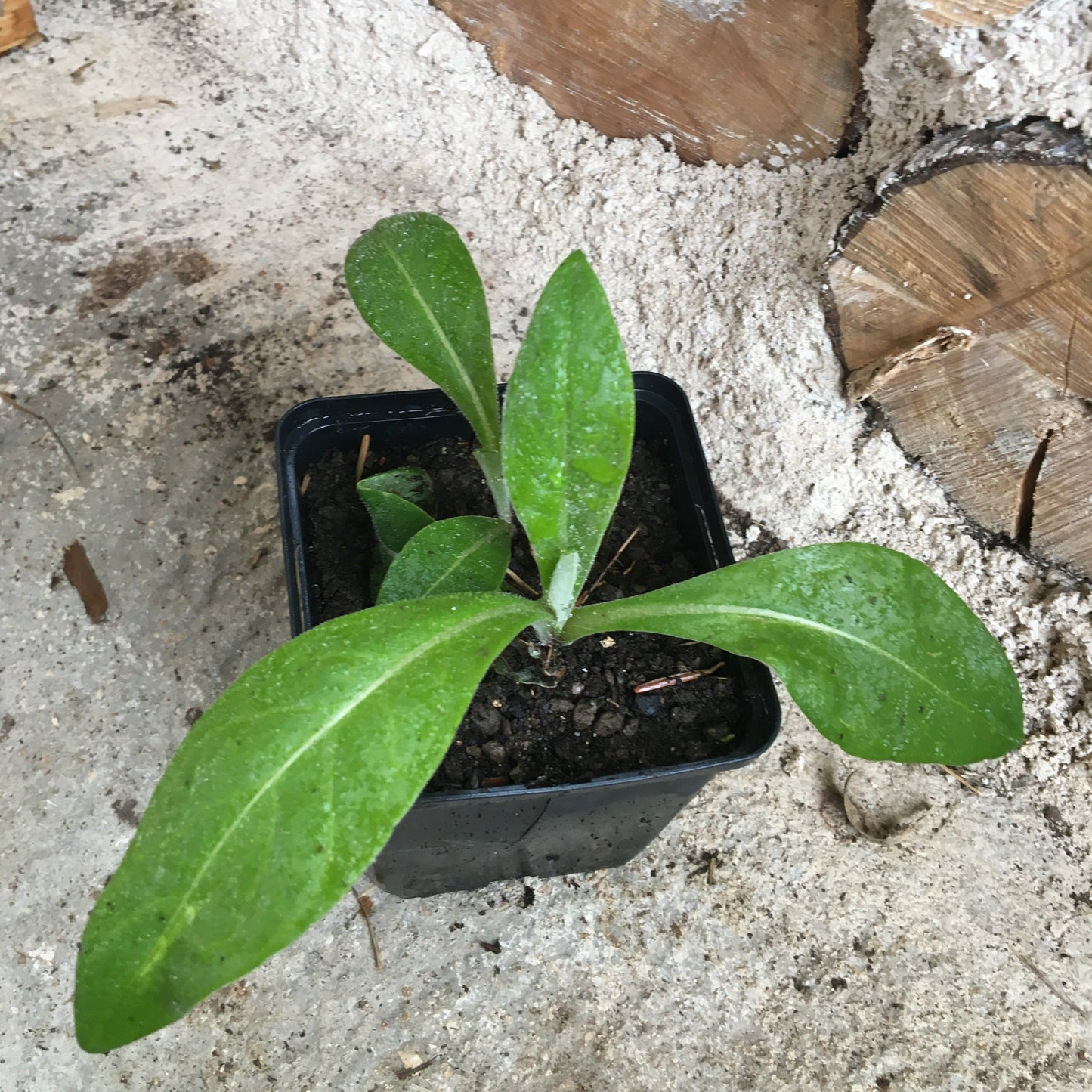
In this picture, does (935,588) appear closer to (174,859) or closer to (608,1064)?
(174,859)

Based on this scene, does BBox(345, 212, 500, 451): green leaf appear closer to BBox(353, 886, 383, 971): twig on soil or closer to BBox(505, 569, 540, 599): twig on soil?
BBox(505, 569, 540, 599): twig on soil

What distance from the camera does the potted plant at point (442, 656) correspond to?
53cm

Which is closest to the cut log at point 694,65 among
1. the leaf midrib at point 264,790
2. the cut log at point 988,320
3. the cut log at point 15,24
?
the cut log at point 988,320

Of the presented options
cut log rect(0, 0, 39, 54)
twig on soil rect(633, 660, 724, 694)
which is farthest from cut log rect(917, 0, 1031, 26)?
cut log rect(0, 0, 39, 54)

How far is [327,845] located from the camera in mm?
542

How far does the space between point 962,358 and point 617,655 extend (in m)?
0.53

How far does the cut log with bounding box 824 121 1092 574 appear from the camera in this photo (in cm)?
89

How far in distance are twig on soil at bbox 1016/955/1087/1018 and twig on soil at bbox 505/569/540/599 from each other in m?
0.74

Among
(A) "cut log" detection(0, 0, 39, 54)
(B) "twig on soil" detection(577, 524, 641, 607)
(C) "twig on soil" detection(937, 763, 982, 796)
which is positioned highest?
(A) "cut log" detection(0, 0, 39, 54)

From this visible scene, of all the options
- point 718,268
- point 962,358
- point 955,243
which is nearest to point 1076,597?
point 962,358

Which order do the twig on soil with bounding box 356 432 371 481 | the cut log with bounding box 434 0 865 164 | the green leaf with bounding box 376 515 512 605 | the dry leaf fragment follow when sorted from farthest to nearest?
the dry leaf fragment, the cut log with bounding box 434 0 865 164, the twig on soil with bounding box 356 432 371 481, the green leaf with bounding box 376 515 512 605

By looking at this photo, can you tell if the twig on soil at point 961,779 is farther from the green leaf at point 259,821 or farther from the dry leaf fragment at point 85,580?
the dry leaf fragment at point 85,580

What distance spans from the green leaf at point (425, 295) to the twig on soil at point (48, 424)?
0.73m

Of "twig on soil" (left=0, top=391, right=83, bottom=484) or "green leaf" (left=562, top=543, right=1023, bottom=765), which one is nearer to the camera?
"green leaf" (left=562, top=543, right=1023, bottom=765)
